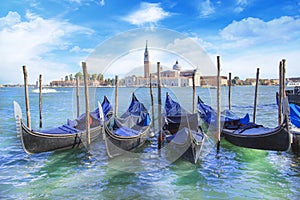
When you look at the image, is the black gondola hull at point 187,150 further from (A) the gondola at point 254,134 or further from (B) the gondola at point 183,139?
(A) the gondola at point 254,134

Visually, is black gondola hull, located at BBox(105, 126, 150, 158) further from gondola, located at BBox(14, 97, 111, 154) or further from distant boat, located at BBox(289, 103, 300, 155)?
distant boat, located at BBox(289, 103, 300, 155)

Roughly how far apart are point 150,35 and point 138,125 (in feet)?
8.56

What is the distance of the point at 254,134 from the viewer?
18.0 ft

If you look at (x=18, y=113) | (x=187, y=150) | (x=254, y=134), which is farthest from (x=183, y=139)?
(x=18, y=113)

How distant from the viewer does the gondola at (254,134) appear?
4.92 meters

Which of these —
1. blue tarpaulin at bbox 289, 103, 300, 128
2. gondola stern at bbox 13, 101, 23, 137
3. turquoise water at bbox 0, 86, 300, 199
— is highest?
gondola stern at bbox 13, 101, 23, 137

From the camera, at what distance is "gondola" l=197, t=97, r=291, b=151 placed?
16.1 feet

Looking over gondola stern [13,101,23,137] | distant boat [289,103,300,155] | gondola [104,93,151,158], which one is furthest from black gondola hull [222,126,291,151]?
gondola stern [13,101,23,137]

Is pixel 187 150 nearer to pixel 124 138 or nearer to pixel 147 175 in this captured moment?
pixel 147 175

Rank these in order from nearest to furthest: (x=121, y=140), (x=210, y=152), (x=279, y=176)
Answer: (x=279, y=176) → (x=121, y=140) → (x=210, y=152)

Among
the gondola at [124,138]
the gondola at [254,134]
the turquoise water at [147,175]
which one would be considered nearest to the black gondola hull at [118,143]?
the gondola at [124,138]

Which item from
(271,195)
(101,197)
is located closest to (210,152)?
(271,195)

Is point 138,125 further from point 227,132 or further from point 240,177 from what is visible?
point 240,177

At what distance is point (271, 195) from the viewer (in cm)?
389
